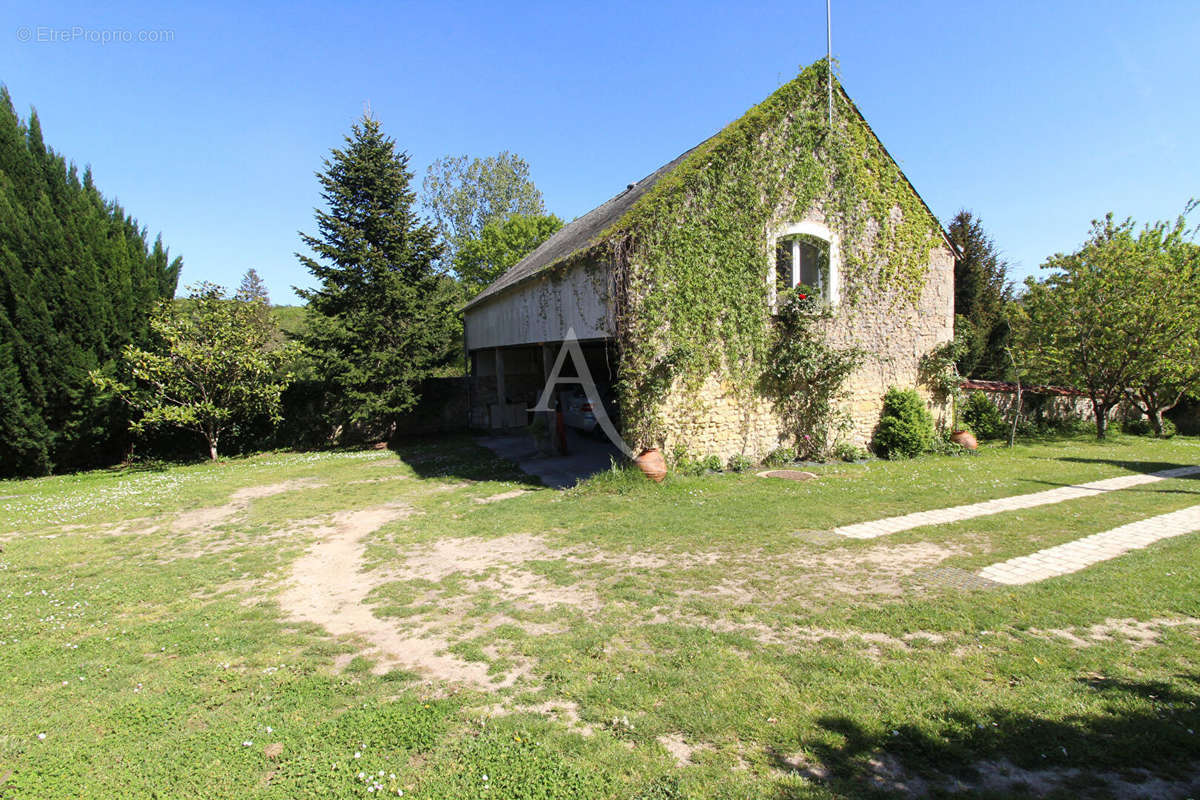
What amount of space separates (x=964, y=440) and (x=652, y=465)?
331 inches

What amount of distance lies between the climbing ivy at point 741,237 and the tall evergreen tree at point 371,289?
9.83 m

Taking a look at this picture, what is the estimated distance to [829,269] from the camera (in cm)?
1196

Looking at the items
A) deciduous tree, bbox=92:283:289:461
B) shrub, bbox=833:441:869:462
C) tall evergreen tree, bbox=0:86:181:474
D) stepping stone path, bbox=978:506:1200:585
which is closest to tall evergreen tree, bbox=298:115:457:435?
deciduous tree, bbox=92:283:289:461

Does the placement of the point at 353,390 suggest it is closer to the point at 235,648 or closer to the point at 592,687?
the point at 235,648

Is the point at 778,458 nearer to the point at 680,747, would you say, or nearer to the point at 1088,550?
the point at 1088,550

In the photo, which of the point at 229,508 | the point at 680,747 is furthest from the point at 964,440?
the point at 229,508

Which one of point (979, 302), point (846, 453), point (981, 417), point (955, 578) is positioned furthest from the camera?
point (979, 302)

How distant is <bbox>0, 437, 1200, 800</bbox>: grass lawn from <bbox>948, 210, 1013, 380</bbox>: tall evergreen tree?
16868 mm

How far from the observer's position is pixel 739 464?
10.9 meters

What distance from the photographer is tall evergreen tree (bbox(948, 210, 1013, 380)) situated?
889 inches

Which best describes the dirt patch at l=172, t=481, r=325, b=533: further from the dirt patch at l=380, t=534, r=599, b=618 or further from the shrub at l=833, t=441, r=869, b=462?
the shrub at l=833, t=441, r=869, b=462

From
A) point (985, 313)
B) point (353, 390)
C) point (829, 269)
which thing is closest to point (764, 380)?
point (829, 269)

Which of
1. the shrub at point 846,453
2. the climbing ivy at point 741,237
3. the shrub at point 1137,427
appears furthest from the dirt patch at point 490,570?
the shrub at point 1137,427

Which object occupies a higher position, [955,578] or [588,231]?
[588,231]
